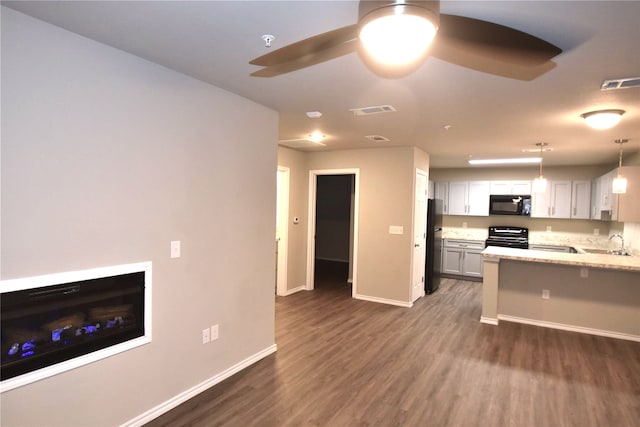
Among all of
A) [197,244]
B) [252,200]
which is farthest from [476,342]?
[197,244]

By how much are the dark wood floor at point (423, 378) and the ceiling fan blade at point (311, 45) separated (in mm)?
2372

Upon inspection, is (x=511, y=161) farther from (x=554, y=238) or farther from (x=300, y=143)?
(x=300, y=143)

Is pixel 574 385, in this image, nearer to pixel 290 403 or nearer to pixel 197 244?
pixel 290 403

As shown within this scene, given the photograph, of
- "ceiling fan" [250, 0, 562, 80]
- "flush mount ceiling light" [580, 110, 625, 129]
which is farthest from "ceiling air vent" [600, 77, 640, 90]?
"ceiling fan" [250, 0, 562, 80]

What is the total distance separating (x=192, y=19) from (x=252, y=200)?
1.73 metres

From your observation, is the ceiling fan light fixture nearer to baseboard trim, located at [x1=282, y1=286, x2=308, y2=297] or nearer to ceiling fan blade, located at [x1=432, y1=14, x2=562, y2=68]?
ceiling fan blade, located at [x1=432, y1=14, x2=562, y2=68]

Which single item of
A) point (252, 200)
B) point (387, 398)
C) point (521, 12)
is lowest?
point (387, 398)

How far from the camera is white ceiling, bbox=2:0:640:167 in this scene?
1689mm

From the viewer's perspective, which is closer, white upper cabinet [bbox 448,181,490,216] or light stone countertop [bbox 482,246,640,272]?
light stone countertop [bbox 482,246,640,272]

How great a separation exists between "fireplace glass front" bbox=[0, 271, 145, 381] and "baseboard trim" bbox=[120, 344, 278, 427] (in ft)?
1.89

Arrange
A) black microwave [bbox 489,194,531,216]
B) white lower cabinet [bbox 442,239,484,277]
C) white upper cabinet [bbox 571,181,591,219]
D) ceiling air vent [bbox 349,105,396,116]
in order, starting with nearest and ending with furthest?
ceiling air vent [bbox 349,105,396,116] < white upper cabinet [bbox 571,181,591,219] < black microwave [bbox 489,194,531,216] < white lower cabinet [bbox 442,239,484,277]

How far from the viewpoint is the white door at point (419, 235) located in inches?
217

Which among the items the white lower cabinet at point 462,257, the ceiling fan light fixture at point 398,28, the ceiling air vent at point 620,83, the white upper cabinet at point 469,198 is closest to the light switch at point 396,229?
the white lower cabinet at point 462,257

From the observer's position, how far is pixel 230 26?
1870 mm
